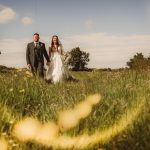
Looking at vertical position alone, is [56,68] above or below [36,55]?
below

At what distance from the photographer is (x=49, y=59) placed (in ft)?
63.6

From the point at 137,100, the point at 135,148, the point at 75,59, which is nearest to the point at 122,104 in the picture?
the point at 137,100

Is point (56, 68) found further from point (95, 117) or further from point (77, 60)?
point (77, 60)

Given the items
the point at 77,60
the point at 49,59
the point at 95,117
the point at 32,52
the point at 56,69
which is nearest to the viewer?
the point at 95,117

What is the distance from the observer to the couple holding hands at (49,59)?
1816 cm

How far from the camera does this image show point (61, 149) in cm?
508

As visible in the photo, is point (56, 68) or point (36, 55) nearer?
point (36, 55)

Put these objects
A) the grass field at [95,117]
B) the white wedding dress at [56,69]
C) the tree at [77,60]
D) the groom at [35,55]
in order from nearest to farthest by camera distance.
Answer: the grass field at [95,117]
the groom at [35,55]
the white wedding dress at [56,69]
the tree at [77,60]

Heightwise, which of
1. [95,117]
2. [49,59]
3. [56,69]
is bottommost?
[95,117]

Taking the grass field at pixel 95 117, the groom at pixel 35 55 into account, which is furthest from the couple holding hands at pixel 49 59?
the grass field at pixel 95 117

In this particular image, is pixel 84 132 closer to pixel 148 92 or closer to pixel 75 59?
pixel 148 92

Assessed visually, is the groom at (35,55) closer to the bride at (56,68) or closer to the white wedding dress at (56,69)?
the bride at (56,68)

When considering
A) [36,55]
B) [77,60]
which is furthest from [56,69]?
[77,60]

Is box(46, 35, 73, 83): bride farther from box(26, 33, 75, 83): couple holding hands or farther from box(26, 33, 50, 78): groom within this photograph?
box(26, 33, 50, 78): groom
